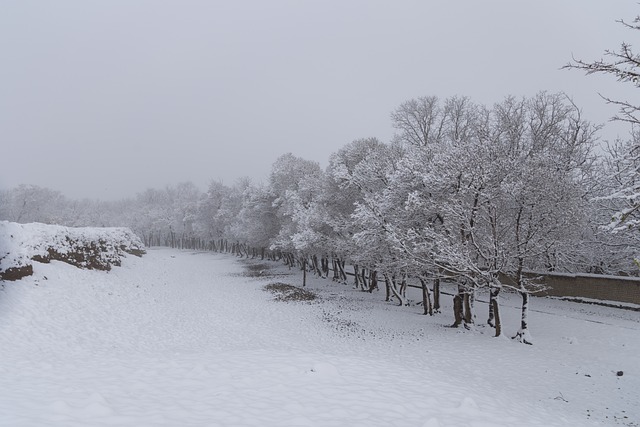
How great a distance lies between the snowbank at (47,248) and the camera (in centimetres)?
2142

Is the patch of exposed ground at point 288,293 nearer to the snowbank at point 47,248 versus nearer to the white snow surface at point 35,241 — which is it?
the snowbank at point 47,248

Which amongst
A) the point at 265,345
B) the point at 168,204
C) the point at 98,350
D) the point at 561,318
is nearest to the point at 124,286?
the point at 98,350

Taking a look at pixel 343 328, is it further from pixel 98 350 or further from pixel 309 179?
pixel 309 179

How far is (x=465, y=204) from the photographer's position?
21.3 m

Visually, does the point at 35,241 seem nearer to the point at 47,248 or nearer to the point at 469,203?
the point at 47,248

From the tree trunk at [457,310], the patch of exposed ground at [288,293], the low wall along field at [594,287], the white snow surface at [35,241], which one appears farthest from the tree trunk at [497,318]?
the white snow surface at [35,241]

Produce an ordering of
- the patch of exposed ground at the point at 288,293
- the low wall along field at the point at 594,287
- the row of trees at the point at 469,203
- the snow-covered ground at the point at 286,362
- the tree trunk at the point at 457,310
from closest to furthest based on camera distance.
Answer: the snow-covered ground at the point at 286,362, the row of trees at the point at 469,203, the tree trunk at the point at 457,310, the low wall along field at the point at 594,287, the patch of exposed ground at the point at 288,293

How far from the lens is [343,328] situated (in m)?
23.4

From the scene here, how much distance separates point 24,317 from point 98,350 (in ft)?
14.7

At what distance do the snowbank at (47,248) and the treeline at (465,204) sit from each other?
18.9 m

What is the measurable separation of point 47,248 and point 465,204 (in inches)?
1133

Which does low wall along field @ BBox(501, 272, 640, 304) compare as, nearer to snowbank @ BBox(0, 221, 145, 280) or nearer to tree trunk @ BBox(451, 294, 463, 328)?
tree trunk @ BBox(451, 294, 463, 328)

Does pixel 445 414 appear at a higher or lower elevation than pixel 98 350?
higher

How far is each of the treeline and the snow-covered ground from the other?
3976mm
